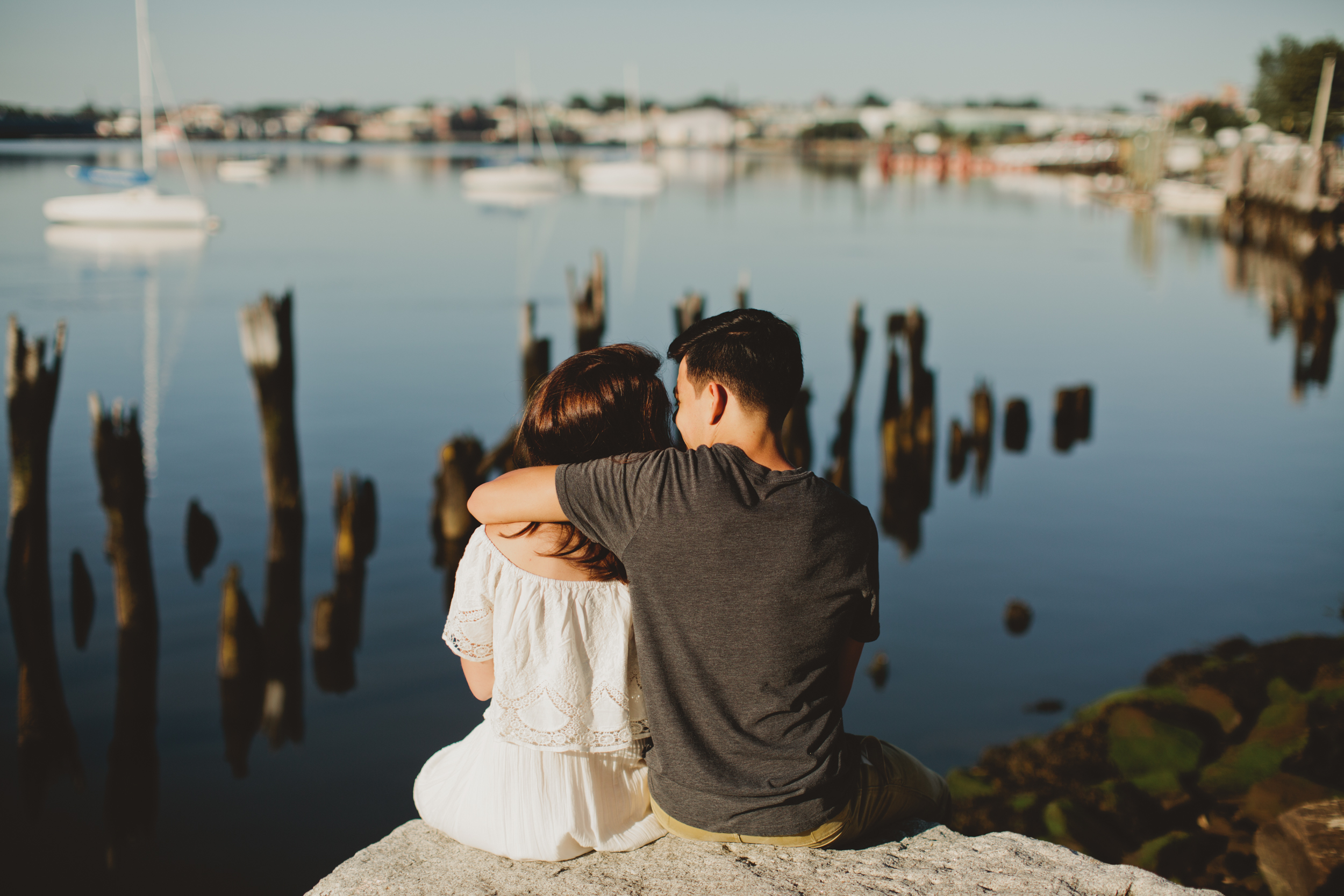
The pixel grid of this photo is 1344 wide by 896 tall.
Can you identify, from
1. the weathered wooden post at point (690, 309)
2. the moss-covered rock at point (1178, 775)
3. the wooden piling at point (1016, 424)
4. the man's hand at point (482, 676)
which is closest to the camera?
the man's hand at point (482, 676)

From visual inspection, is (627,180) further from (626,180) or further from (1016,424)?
(1016,424)

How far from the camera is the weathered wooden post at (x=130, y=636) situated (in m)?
6.91

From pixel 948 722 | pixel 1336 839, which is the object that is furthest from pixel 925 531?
pixel 1336 839

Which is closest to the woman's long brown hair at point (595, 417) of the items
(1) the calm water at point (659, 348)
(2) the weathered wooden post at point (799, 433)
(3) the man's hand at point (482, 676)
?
(3) the man's hand at point (482, 676)

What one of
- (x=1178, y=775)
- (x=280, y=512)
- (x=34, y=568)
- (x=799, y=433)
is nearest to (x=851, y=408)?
(x=799, y=433)

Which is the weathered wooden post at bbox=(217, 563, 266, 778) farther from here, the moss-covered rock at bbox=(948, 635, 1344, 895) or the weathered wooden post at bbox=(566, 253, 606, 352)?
the weathered wooden post at bbox=(566, 253, 606, 352)

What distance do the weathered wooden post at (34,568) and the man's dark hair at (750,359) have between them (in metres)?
6.30

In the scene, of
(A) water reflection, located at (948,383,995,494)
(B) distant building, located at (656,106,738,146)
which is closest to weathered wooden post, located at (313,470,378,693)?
(A) water reflection, located at (948,383,995,494)

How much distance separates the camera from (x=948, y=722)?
7996mm

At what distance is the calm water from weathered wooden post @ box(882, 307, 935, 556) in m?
0.29

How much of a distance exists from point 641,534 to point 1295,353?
24.0 metres

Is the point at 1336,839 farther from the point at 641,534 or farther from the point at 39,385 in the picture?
the point at 39,385

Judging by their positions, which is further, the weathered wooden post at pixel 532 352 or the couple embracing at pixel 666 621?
the weathered wooden post at pixel 532 352

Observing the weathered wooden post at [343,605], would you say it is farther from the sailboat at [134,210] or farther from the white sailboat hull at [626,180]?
the white sailboat hull at [626,180]
